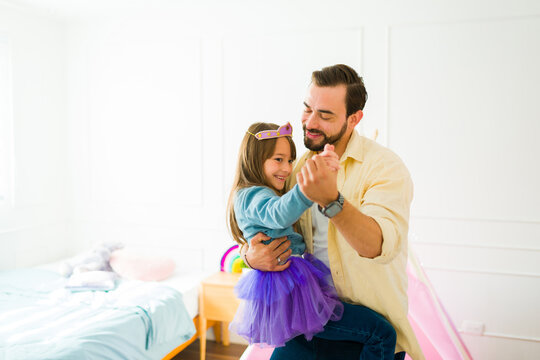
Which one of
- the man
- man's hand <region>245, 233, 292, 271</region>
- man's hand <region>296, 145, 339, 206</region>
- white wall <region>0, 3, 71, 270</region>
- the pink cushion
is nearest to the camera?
man's hand <region>296, 145, 339, 206</region>

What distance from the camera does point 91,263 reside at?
326 centimetres

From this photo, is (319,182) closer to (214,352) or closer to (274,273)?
(274,273)

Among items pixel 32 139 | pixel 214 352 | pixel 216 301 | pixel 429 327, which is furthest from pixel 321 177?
pixel 32 139

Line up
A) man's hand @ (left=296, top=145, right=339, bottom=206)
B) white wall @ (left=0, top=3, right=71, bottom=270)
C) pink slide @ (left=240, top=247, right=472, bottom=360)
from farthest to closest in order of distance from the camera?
white wall @ (left=0, top=3, right=71, bottom=270), pink slide @ (left=240, top=247, right=472, bottom=360), man's hand @ (left=296, top=145, right=339, bottom=206)

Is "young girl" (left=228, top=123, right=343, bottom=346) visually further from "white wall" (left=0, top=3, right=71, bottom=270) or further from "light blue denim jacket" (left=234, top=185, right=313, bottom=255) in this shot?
"white wall" (left=0, top=3, right=71, bottom=270)

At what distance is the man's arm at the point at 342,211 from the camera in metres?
1.14

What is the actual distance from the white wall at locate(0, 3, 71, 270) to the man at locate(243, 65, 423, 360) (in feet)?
9.30

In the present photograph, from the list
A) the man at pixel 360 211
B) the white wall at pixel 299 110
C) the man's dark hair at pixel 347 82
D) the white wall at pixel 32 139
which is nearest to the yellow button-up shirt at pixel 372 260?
the man at pixel 360 211

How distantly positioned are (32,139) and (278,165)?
3.00 m

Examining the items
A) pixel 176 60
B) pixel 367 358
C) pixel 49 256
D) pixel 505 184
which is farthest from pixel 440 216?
pixel 49 256

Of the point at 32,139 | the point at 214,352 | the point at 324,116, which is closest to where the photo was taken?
the point at 324,116

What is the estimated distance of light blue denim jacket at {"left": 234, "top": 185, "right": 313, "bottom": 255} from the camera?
4.05 feet

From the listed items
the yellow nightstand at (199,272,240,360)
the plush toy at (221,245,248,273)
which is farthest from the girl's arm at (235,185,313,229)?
the plush toy at (221,245,248,273)

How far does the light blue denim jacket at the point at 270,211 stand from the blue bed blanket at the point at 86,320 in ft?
3.92
